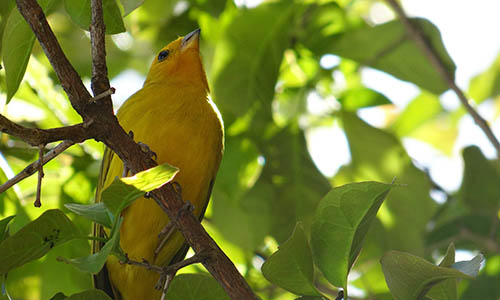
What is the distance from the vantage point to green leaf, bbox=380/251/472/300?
2014 mm

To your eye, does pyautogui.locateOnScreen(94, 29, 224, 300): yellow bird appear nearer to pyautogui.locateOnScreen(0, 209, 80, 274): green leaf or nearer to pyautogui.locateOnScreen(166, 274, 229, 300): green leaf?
pyautogui.locateOnScreen(166, 274, 229, 300): green leaf

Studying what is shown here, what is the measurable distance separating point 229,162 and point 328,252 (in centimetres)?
165

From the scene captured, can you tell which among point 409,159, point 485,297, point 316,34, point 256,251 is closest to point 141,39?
point 316,34

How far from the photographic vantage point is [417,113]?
5.07 m

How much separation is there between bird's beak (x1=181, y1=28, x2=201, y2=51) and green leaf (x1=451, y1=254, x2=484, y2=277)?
7.81ft

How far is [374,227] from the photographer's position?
389 centimetres

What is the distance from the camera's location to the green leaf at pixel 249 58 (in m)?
3.67

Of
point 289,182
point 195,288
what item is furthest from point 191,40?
point 195,288

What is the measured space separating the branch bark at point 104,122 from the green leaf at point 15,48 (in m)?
0.30

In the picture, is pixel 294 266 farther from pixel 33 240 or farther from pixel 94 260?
pixel 33 240

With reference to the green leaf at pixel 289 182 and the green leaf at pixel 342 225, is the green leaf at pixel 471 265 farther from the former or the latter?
the green leaf at pixel 289 182

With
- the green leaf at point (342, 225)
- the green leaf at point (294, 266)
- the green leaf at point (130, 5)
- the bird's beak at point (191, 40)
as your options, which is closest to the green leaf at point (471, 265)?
the green leaf at point (342, 225)

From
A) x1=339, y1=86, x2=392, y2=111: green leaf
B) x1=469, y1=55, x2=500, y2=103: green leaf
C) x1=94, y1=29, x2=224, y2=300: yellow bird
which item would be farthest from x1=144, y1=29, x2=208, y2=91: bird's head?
x1=469, y1=55, x2=500, y2=103: green leaf

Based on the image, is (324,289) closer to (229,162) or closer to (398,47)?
(229,162)
